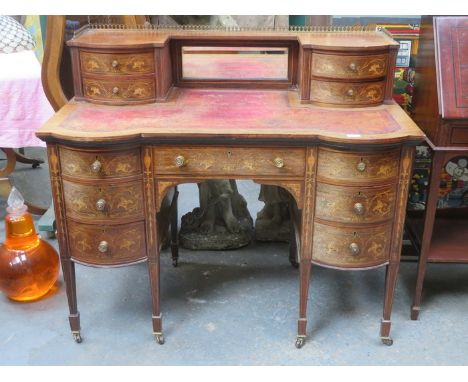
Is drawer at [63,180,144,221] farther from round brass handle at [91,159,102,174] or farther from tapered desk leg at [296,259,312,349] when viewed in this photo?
tapered desk leg at [296,259,312,349]

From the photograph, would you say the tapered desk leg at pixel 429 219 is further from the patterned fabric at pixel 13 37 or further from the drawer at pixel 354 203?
the patterned fabric at pixel 13 37

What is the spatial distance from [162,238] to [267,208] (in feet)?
2.71

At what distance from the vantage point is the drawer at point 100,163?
1.82 metres

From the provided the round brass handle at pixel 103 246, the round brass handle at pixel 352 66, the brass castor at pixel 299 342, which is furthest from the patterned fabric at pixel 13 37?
the brass castor at pixel 299 342

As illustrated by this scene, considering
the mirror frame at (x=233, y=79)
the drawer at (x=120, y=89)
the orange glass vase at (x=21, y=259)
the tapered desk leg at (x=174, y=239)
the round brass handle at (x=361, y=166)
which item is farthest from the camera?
the tapered desk leg at (x=174, y=239)

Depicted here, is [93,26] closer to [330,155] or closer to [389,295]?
[330,155]

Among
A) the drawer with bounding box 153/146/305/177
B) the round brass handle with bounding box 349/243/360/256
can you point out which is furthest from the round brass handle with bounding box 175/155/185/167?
the round brass handle with bounding box 349/243/360/256

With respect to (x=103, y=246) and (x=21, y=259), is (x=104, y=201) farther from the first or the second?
(x=21, y=259)

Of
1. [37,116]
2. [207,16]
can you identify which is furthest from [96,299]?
[207,16]

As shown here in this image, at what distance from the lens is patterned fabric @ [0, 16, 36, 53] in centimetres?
309

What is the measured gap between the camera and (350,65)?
1985mm

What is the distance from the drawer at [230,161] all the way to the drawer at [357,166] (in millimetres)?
74

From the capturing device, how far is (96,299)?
2396mm

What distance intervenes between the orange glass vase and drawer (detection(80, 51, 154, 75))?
25.0 inches
